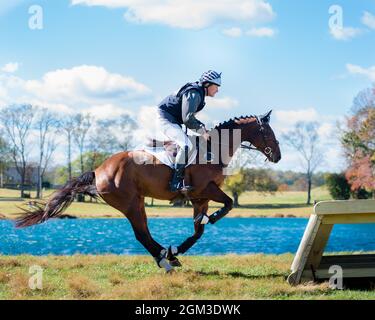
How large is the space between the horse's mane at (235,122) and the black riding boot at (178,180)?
96cm

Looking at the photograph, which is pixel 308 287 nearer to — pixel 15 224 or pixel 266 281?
pixel 266 281

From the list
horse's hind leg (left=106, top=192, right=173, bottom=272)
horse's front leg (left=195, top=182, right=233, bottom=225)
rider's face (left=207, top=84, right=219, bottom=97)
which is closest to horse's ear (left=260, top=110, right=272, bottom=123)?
rider's face (left=207, top=84, right=219, bottom=97)

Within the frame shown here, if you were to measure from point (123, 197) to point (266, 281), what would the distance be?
8.42 ft

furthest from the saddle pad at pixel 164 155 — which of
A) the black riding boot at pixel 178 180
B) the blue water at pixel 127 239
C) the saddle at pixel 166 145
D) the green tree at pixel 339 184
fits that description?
the green tree at pixel 339 184

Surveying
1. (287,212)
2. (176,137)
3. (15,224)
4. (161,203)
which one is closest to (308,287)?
(176,137)

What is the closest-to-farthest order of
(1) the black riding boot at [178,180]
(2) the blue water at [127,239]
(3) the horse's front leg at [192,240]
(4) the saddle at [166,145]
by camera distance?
(1) the black riding boot at [178,180]
(4) the saddle at [166,145]
(3) the horse's front leg at [192,240]
(2) the blue water at [127,239]

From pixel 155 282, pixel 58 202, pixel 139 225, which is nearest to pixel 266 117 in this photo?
pixel 139 225

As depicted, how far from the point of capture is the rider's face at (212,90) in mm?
7848

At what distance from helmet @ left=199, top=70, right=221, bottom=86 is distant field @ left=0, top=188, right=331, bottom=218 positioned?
49.4 feet

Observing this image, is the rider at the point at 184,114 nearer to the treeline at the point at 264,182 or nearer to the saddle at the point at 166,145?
the saddle at the point at 166,145

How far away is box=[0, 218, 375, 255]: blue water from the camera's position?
15.0 metres

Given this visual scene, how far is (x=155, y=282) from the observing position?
6594 millimetres

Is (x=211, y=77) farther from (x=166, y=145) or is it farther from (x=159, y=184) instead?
(x=159, y=184)
